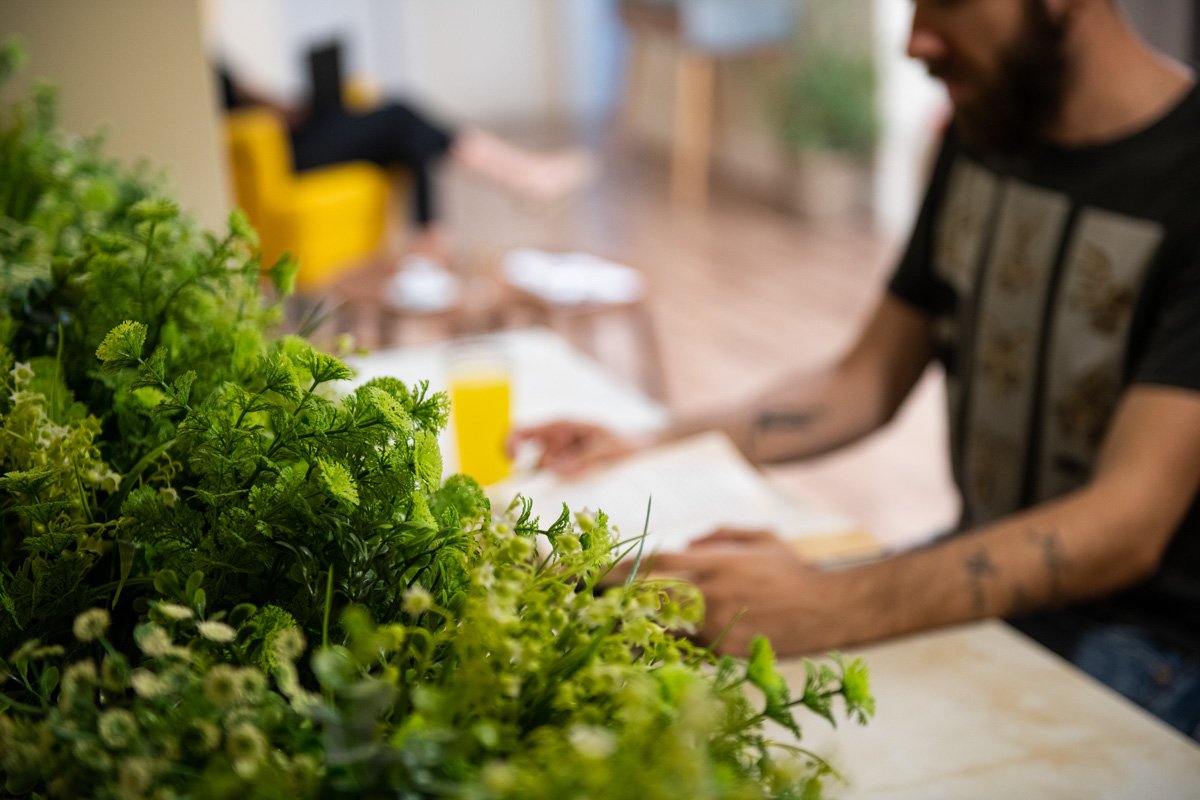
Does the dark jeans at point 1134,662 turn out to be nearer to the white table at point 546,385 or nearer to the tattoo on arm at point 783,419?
the tattoo on arm at point 783,419

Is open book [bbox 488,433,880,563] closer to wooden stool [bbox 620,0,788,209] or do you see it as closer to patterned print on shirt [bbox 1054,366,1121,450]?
patterned print on shirt [bbox 1054,366,1121,450]

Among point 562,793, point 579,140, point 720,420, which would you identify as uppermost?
point 562,793

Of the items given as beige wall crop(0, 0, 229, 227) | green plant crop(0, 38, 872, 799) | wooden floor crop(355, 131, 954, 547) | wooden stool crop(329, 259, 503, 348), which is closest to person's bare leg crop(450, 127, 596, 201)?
wooden floor crop(355, 131, 954, 547)

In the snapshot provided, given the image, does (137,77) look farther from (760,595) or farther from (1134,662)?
(1134,662)

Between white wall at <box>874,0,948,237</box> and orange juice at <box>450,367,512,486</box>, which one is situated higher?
orange juice at <box>450,367,512,486</box>

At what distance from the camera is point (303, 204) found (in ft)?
13.9

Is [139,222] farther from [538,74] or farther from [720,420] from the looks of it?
[538,74]

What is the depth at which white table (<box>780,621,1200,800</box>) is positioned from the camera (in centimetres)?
77

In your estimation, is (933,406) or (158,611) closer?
(158,611)

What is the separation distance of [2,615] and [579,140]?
27.3ft

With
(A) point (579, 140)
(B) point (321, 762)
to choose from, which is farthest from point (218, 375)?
(A) point (579, 140)

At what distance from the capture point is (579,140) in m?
8.57

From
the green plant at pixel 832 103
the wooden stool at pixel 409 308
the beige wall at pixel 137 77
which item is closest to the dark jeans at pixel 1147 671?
the beige wall at pixel 137 77

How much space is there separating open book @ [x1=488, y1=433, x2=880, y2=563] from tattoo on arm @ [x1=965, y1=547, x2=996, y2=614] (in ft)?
0.44
